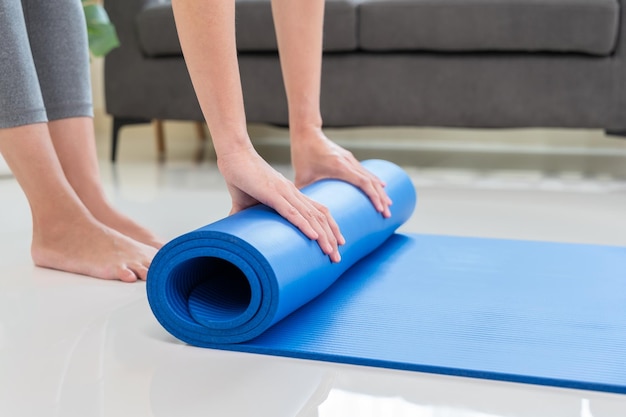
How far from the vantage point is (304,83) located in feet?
5.14

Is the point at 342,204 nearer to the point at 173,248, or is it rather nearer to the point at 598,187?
the point at 173,248

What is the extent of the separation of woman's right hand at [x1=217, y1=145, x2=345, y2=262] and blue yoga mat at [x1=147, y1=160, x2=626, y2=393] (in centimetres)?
2

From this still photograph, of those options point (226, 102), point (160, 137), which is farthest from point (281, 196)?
point (160, 137)

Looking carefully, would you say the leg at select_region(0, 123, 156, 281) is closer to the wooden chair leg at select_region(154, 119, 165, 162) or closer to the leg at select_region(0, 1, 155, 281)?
the leg at select_region(0, 1, 155, 281)

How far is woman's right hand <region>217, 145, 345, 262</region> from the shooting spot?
1167 mm

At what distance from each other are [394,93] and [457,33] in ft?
0.94

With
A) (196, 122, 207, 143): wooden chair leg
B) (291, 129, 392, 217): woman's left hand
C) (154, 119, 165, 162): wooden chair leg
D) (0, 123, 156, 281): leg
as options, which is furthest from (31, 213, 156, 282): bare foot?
(196, 122, 207, 143): wooden chair leg

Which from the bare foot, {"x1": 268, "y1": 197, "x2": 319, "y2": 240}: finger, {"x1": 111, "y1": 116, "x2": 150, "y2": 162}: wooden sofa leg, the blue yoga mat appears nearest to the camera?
the blue yoga mat

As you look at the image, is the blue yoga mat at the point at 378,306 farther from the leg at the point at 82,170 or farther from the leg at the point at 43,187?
the leg at the point at 82,170

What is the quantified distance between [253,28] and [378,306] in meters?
1.91

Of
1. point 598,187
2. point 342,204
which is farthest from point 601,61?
point 342,204

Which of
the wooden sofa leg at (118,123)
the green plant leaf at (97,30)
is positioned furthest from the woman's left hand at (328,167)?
the wooden sofa leg at (118,123)

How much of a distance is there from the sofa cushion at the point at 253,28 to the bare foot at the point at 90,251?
1.54 metres

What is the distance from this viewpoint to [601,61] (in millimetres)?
2605
